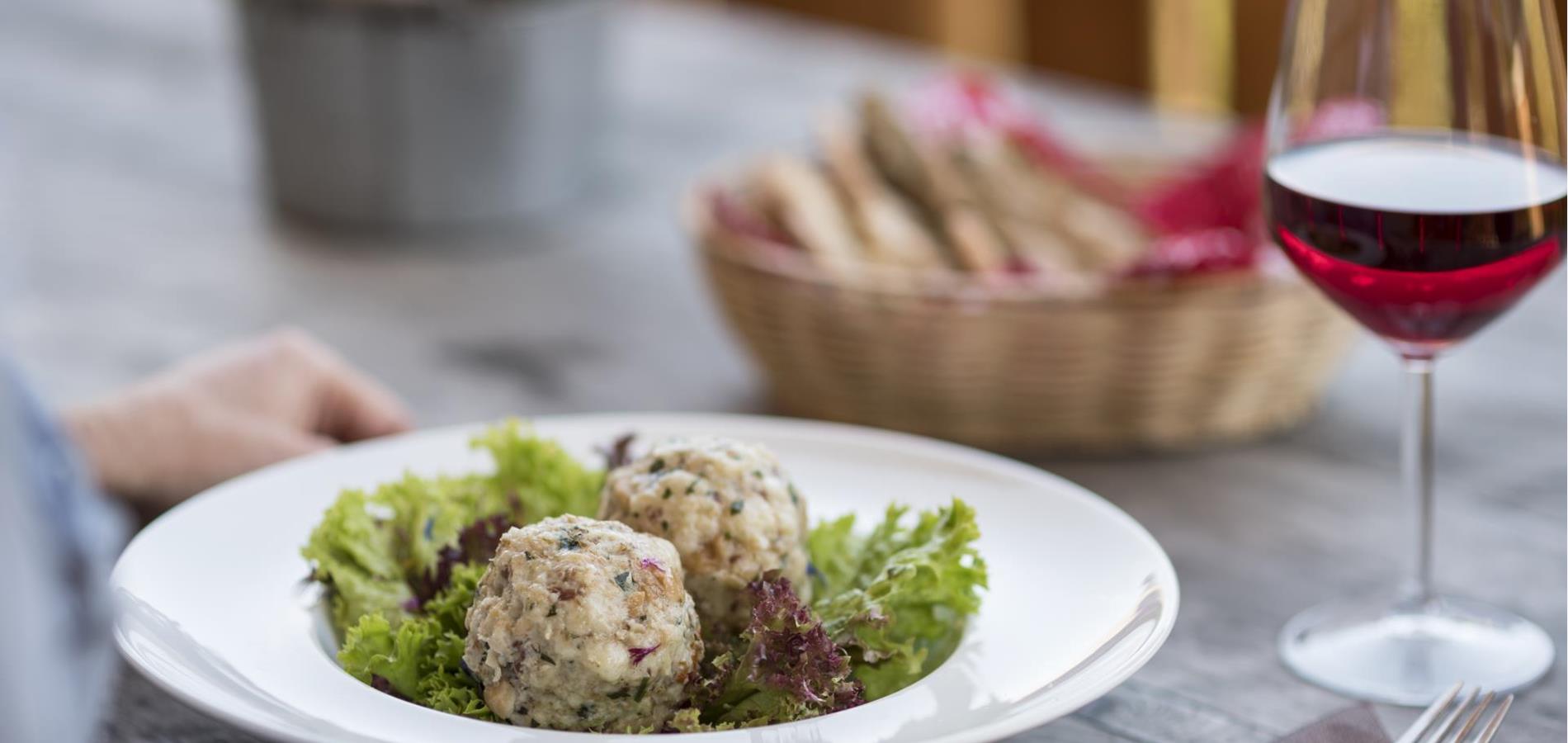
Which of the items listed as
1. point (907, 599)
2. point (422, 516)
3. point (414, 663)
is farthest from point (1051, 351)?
point (414, 663)

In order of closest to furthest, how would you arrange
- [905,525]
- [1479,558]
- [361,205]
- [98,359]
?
[905,525] → [1479,558] → [98,359] → [361,205]

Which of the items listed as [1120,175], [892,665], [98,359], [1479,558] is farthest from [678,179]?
[892,665]

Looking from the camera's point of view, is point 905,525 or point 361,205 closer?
point 905,525

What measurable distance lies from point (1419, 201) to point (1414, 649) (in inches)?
13.1

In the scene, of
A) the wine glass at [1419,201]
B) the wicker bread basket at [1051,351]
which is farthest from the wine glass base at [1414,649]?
the wicker bread basket at [1051,351]

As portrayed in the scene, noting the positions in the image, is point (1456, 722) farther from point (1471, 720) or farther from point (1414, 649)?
point (1414, 649)

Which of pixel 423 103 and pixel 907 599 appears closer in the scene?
pixel 907 599

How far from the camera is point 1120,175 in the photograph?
220cm

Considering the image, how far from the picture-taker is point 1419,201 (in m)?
1.13

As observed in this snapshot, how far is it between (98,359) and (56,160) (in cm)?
99

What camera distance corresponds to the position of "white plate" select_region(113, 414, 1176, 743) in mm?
883

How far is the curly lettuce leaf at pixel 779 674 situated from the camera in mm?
951

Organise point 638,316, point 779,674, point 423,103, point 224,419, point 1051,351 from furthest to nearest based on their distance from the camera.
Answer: point 423,103, point 638,316, point 1051,351, point 224,419, point 779,674

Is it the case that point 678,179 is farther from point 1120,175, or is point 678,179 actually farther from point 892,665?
point 892,665
